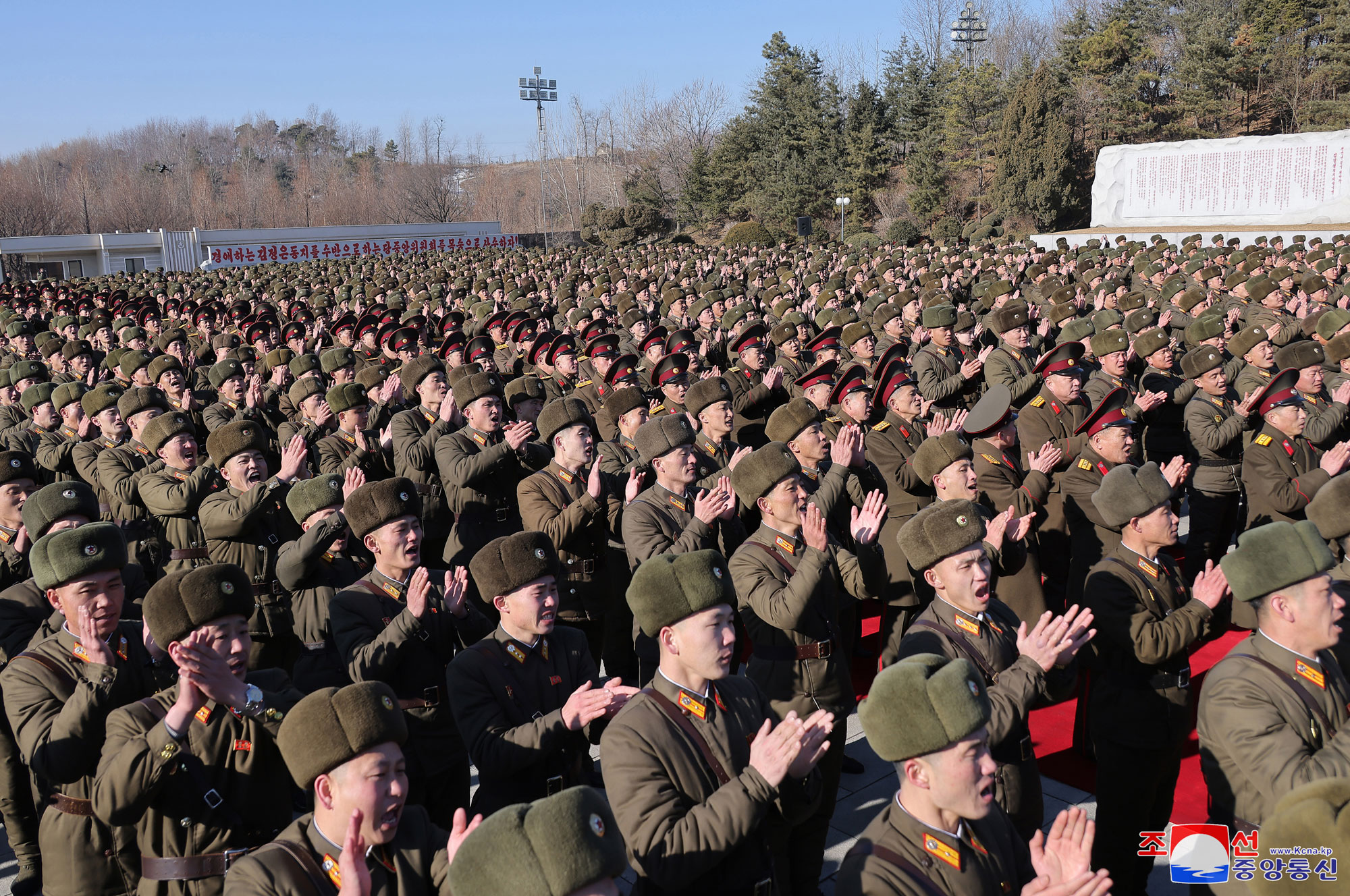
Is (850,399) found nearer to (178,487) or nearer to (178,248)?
(178,487)

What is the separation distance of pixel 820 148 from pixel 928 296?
36.9 meters

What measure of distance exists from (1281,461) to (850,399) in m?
2.93

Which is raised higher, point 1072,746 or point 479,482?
point 479,482

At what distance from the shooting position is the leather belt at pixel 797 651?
427cm

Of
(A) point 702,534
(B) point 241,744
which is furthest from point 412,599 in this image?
(A) point 702,534

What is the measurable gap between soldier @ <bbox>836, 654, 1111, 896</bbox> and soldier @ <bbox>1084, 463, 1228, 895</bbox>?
1.67 m

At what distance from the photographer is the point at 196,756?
10.7 feet

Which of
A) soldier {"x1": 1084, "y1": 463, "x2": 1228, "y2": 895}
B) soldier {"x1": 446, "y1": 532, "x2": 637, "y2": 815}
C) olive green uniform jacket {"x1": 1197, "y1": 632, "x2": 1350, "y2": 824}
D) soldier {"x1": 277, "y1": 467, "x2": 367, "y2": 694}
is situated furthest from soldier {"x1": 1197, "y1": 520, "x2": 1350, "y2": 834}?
soldier {"x1": 277, "y1": 467, "x2": 367, "y2": 694}

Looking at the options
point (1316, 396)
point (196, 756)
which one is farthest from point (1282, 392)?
point (196, 756)

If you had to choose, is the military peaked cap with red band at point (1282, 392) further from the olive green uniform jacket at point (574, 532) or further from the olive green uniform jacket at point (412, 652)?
the olive green uniform jacket at point (412, 652)

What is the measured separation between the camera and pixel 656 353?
1151cm

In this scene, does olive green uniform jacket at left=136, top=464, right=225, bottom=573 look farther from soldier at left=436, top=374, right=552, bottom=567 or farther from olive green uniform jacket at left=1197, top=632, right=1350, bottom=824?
olive green uniform jacket at left=1197, top=632, right=1350, bottom=824

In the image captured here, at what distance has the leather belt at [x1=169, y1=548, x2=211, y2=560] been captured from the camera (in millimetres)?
6375

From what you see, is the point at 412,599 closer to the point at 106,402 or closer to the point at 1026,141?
the point at 106,402
